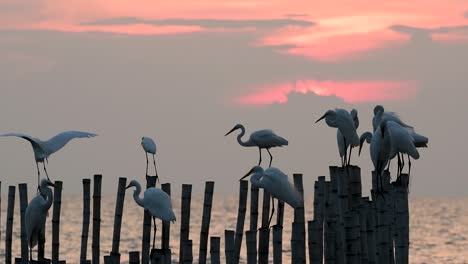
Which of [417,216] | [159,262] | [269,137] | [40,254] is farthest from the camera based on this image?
[417,216]

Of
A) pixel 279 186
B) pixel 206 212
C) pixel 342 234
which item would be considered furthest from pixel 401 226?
pixel 206 212

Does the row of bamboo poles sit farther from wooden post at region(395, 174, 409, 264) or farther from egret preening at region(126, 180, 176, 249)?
egret preening at region(126, 180, 176, 249)

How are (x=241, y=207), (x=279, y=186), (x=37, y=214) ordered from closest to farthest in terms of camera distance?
(x=279, y=186) → (x=37, y=214) → (x=241, y=207)

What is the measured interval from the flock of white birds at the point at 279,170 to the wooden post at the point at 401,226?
54.2 inches

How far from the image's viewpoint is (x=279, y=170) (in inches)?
645

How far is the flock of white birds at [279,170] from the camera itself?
1599cm

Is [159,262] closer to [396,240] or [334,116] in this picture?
[396,240]

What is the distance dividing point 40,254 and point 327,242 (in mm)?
4596

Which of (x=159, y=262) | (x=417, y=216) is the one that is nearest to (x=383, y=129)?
(x=159, y=262)

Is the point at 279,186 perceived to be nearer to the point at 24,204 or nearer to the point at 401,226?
the point at 401,226

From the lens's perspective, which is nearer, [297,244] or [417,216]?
[297,244]

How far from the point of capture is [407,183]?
15758 mm

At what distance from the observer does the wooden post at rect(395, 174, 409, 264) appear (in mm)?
14484

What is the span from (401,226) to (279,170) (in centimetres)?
242
